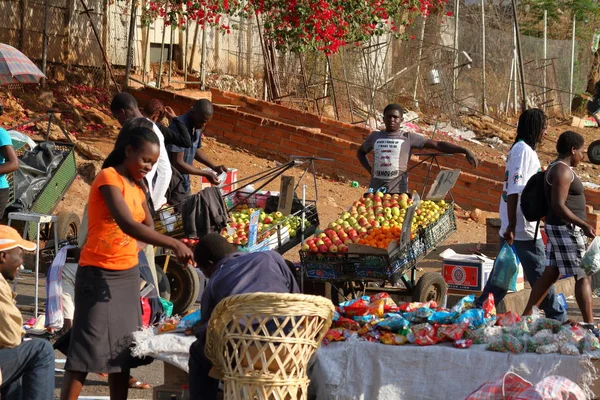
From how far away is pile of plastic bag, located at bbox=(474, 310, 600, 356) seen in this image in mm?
5785

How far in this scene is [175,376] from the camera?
6297mm

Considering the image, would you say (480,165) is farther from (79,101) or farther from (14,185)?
(14,185)

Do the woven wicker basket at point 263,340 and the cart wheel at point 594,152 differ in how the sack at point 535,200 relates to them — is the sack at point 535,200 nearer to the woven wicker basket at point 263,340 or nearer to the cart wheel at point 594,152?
the woven wicker basket at point 263,340

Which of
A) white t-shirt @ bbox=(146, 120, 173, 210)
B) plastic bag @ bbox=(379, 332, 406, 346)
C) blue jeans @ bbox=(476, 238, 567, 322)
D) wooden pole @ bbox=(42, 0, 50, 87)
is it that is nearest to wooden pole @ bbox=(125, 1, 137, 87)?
wooden pole @ bbox=(42, 0, 50, 87)

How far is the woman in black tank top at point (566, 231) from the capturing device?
312 inches

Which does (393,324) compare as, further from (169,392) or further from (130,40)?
(130,40)

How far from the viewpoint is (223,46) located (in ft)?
70.3

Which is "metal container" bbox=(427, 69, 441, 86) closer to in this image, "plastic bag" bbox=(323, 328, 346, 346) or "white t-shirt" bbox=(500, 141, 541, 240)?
"white t-shirt" bbox=(500, 141, 541, 240)

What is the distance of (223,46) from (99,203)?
16.0m

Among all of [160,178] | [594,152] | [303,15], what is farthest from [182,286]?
[594,152]

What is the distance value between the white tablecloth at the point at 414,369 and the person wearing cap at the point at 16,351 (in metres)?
1.58

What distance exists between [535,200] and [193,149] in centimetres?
348

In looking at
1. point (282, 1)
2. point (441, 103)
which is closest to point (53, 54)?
point (282, 1)

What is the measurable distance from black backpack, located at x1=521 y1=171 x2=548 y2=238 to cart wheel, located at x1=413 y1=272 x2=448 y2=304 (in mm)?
1518
